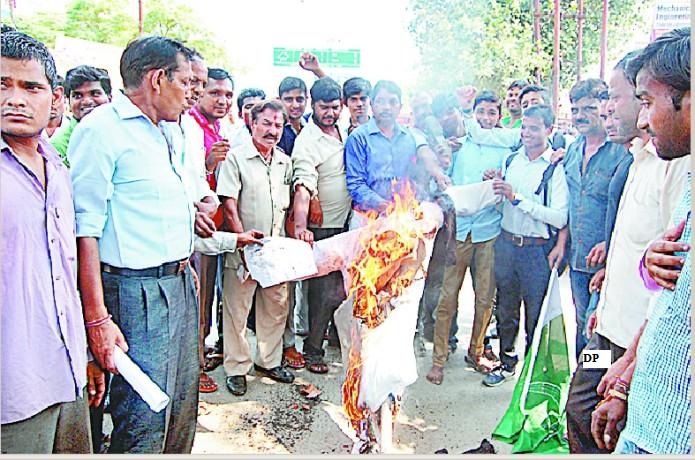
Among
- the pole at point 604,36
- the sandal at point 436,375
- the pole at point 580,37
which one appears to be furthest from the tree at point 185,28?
the sandal at point 436,375

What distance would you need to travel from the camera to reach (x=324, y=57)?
4156 millimetres

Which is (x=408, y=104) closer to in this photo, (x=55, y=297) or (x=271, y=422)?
(x=271, y=422)

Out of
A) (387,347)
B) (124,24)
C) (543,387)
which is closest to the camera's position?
(387,347)

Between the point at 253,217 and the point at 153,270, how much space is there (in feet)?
4.62

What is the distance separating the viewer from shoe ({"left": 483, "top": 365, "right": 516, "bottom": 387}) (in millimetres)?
3649

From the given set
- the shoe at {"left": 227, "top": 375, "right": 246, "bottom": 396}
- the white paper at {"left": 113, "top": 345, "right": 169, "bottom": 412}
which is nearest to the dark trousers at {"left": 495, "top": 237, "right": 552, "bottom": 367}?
the shoe at {"left": 227, "top": 375, "right": 246, "bottom": 396}

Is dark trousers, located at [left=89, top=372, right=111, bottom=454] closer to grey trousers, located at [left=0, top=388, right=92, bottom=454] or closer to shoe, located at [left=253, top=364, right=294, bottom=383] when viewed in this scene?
grey trousers, located at [left=0, top=388, right=92, bottom=454]

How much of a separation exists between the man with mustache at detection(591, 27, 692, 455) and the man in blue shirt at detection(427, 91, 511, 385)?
1.85 metres

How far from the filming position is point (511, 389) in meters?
3.62

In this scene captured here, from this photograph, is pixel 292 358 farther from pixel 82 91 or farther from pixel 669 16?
pixel 669 16

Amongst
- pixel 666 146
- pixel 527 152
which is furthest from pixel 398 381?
pixel 527 152

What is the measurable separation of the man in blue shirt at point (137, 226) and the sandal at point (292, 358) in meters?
1.55

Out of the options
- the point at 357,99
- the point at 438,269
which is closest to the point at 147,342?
the point at 438,269

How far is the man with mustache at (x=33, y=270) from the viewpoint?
5.65ft
